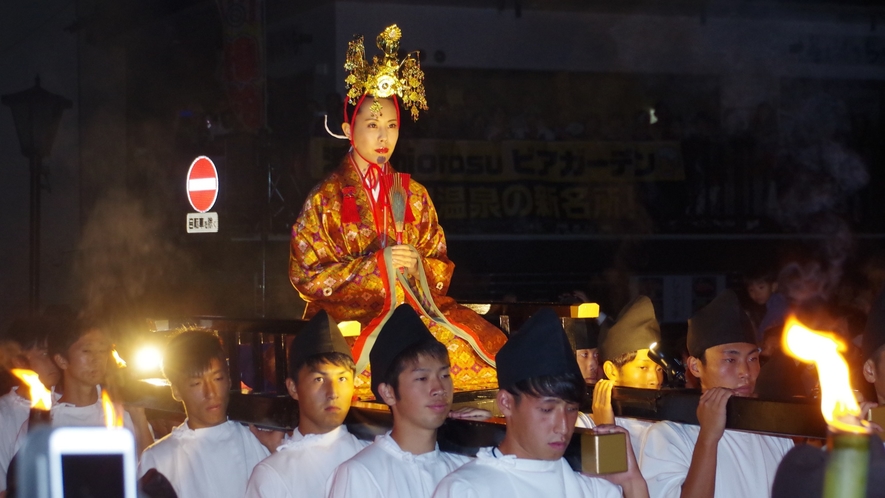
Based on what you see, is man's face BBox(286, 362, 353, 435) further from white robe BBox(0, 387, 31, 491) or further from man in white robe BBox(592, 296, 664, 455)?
white robe BBox(0, 387, 31, 491)

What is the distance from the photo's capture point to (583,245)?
12250mm

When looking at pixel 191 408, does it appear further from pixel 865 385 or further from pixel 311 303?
pixel 865 385

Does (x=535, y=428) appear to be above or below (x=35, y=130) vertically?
below

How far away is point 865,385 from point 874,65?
996cm

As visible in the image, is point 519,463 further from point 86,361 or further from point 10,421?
point 10,421

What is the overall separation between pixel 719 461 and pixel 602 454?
1068mm

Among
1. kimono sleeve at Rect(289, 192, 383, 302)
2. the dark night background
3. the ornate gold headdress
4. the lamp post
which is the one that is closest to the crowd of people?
kimono sleeve at Rect(289, 192, 383, 302)

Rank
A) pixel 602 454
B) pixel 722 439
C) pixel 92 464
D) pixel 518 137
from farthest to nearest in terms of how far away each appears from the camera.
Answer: pixel 518 137 < pixel 722 439 < pixel 602 454 < pixel 92 464

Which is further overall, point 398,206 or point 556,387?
point 398,206

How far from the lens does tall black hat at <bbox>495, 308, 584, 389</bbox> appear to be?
2.82 meters

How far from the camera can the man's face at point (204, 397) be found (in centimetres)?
404

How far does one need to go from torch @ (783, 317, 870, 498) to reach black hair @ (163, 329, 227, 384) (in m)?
2.60

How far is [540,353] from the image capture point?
2.84 meters

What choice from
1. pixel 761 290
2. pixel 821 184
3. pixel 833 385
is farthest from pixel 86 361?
pixel 821 184
